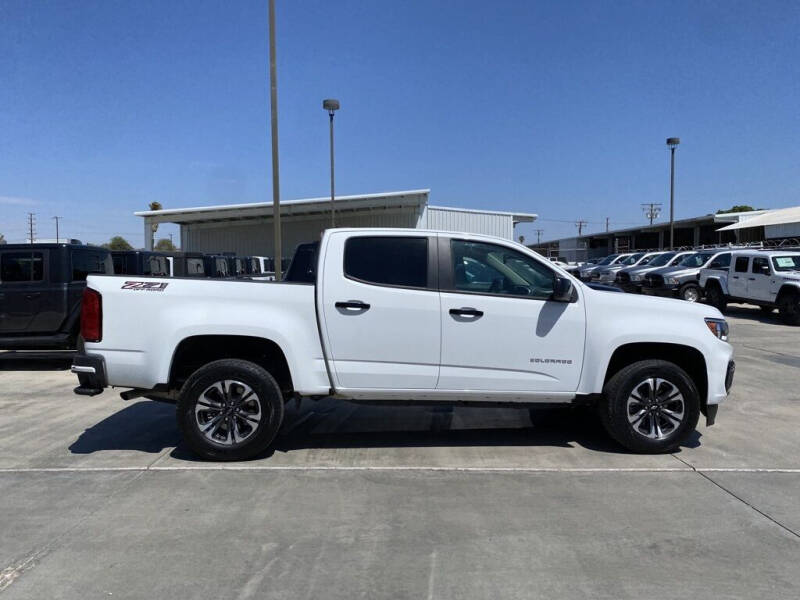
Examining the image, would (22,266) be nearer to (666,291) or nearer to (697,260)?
(666,291)

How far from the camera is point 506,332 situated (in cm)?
524

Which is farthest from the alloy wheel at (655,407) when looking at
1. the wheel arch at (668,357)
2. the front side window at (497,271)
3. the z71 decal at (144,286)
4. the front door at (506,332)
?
the z71 decal at (144,286)

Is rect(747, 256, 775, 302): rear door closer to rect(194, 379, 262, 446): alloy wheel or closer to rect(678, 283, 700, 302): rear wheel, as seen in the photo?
rect(678, 283, 700, 302): rear wheel

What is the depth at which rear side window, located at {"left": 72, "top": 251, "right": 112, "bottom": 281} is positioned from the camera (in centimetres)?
984

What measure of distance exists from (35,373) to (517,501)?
8364 mm

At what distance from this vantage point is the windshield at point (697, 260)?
2200cm

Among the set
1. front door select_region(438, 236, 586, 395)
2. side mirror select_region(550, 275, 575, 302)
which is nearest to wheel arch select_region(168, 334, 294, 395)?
front door select_region(438, 236, 586, 395)

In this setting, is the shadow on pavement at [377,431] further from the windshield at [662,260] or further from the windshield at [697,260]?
the windshield at [662,260]

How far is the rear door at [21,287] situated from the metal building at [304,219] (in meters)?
23.2

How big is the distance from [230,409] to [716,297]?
18.2 meters

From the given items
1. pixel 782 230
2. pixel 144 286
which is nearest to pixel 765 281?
pixel 144 286

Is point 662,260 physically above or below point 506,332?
above

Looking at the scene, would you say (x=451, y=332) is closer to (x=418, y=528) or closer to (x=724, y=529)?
(x=418, y=528)

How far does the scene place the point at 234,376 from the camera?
17.0 feet
